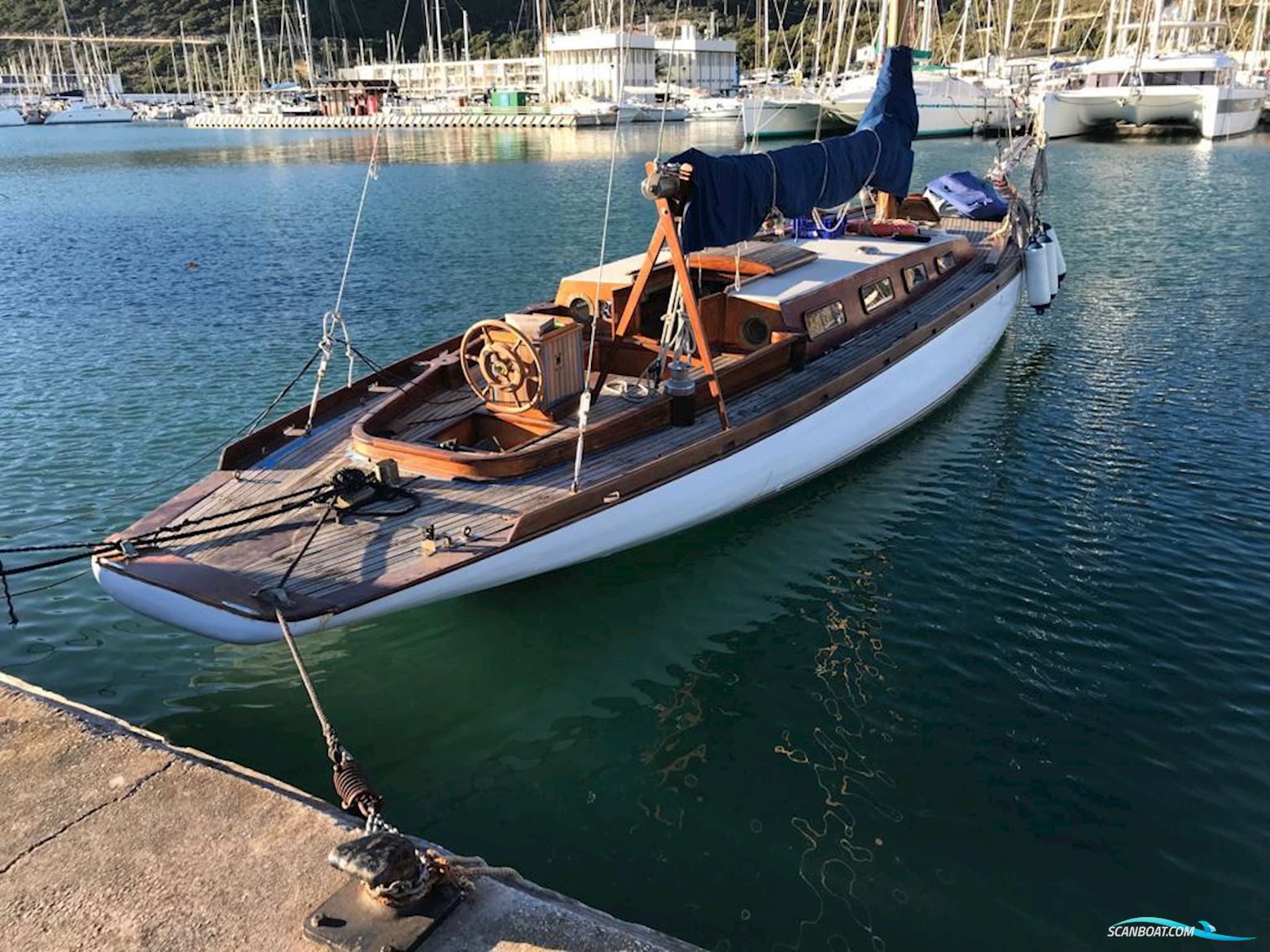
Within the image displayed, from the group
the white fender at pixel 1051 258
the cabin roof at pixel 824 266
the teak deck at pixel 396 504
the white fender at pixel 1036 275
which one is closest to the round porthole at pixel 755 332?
the cabin roof at pixel 824 266

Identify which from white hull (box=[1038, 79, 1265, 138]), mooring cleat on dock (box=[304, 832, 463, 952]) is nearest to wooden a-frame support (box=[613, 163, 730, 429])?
mooring cleat on dock (box=[304, 832, 463, 952])

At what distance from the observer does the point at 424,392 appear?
14586mm

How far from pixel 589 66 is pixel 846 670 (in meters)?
147

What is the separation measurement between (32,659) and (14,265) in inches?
1259

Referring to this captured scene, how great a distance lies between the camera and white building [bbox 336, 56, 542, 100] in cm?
15604

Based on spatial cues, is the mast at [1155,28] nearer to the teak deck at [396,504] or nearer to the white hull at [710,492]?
the white hull at [710,492]

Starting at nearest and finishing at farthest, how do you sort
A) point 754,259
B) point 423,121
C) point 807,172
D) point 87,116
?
1. point 807,172
2. point 754,259
3. point 423,121
4. point 87,116

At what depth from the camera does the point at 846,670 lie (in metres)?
11.3

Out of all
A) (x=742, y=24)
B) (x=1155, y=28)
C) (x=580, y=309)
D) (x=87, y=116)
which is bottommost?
(x=580, y=309)

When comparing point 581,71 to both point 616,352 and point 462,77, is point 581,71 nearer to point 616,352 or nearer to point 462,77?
point 462,77

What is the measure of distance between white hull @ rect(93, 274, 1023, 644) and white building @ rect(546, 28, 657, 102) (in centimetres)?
12778

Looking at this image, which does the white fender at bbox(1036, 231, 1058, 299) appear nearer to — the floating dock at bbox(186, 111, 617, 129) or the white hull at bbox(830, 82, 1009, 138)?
the white hull at bbox(830, 82, 1009, 138)

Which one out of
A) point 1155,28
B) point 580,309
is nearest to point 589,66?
point 1155,28

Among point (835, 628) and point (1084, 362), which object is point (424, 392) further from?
Answer: point (1084, 362)
